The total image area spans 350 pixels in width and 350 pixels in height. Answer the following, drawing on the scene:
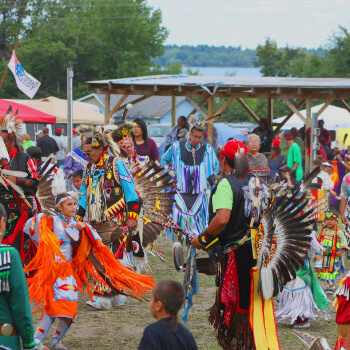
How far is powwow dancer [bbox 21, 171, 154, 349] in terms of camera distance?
4.59 meters

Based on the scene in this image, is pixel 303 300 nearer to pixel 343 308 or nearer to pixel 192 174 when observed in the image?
pixel 343 308

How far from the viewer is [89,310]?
595 centimetres

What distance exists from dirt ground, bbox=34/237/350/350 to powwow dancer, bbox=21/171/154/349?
373 millimetres

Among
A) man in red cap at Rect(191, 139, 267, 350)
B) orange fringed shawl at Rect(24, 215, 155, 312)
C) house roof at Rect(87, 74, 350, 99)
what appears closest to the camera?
man in red cap at Rect(191, 139, 267, 350)

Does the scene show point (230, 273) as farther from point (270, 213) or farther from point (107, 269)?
point (107, 269)

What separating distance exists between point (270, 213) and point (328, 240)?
3038 millimetres

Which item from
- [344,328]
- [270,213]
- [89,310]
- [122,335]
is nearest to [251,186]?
[270,213]

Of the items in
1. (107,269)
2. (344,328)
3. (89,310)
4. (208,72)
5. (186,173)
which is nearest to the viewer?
(344,328)

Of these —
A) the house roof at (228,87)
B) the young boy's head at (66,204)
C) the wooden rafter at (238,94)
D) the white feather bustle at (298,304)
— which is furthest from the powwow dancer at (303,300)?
the wooden rafter at (238,94)

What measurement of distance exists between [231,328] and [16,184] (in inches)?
78.3

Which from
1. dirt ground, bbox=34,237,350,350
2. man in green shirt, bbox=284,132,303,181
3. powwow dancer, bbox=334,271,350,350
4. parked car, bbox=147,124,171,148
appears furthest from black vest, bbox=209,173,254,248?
parked car, bbox=147,124,171,148

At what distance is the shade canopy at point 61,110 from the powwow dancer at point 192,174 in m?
7.70

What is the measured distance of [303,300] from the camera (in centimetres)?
557

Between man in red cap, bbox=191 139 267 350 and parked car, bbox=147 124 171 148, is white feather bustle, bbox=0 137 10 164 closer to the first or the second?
man in red cap, bbox=191 139 267 350
